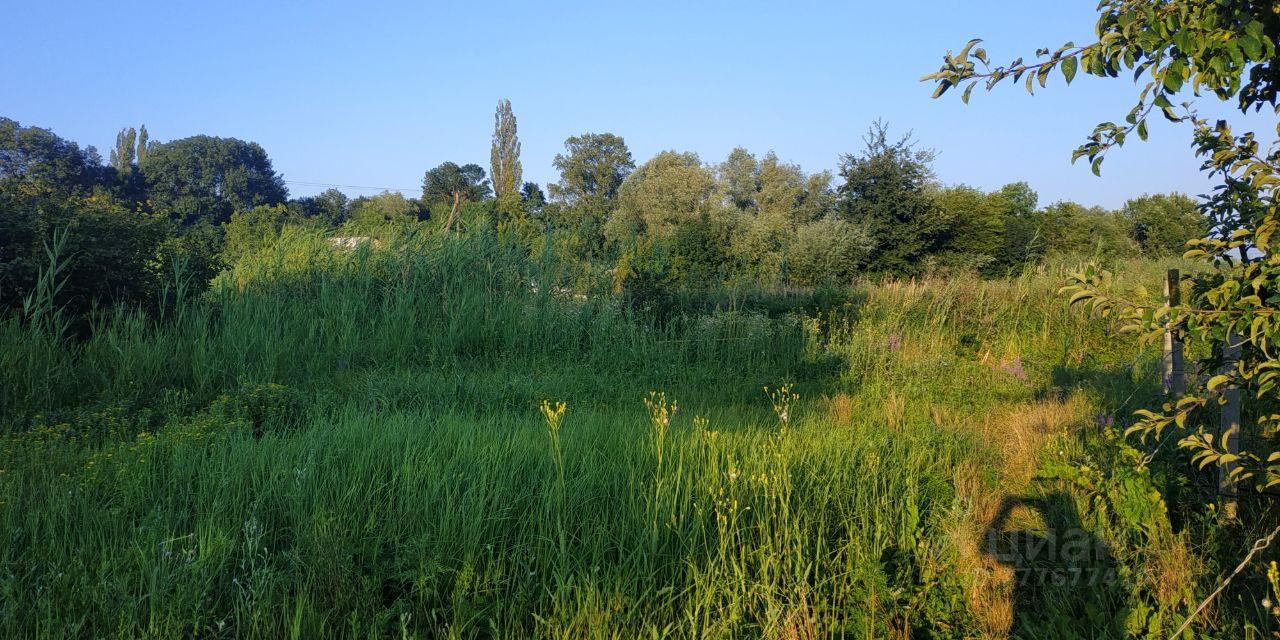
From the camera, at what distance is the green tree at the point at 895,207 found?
806 inches

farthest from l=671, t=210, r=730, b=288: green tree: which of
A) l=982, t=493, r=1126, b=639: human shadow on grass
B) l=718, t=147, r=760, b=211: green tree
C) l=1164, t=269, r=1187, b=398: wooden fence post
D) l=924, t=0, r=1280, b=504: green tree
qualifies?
l=718, t=147, r=760, b=211: green tree

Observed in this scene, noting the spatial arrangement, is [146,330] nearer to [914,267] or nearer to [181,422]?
[181,422]

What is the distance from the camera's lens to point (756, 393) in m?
6.99

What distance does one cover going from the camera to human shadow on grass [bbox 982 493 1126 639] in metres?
2.80

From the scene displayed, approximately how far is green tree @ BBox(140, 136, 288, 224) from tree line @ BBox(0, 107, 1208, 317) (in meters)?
0.13

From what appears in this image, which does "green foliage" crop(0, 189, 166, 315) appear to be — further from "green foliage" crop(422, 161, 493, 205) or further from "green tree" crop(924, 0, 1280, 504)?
"green foliage" crop(422, 161, 493, 205)

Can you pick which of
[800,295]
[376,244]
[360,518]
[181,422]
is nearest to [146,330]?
[181,422]

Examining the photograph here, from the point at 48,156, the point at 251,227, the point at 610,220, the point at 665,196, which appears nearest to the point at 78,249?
the point at 251,227

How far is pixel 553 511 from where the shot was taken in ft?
10.3

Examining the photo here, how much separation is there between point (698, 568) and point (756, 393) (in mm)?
4169

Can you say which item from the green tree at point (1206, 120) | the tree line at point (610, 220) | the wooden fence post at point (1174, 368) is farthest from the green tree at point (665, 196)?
the green tree at point (1206, 120)

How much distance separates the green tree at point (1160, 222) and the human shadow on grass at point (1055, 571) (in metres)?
24.4

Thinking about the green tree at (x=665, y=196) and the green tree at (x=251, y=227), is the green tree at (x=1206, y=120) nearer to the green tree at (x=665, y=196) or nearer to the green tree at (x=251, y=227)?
the green tree at (x=251, y=227)

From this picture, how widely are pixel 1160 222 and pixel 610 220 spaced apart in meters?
22.2
